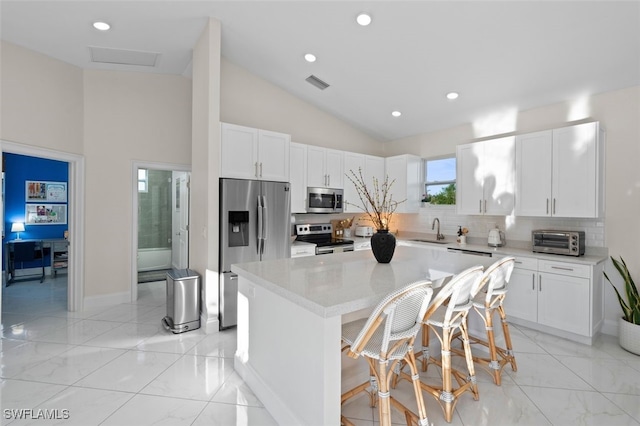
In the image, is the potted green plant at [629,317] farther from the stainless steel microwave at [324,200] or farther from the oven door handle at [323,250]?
the stainless steel microwave at [324,200]

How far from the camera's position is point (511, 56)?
317 cm

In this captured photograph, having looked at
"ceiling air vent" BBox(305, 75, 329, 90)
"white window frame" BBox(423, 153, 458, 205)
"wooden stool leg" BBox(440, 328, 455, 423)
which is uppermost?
"ceiling air vent" BBox(305, 75, 329, 90)

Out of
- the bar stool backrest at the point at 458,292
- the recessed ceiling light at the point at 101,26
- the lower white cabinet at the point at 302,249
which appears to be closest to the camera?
the bar stool backrest at the point at 458,292

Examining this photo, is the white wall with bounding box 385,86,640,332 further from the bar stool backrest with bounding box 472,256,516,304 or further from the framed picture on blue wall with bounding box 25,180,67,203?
the framed picture on blue wall with bounding box 25,180,67,203

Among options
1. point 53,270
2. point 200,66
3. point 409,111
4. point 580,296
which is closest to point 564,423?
point 580,296

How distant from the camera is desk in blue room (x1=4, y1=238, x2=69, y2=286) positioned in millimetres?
5293

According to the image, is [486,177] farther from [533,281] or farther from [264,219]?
[264,219]

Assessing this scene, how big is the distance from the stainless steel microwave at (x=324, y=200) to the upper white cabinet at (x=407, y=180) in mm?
1104

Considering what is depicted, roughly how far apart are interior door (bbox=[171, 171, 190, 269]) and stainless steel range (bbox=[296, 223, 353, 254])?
228 cm

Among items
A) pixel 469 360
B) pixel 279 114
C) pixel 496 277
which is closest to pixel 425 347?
pixel 469 360

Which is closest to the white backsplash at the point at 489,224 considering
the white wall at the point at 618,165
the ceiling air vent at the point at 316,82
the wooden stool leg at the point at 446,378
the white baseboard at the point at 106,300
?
the white wall at the point at 618,165

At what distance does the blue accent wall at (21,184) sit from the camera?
5.56 meters

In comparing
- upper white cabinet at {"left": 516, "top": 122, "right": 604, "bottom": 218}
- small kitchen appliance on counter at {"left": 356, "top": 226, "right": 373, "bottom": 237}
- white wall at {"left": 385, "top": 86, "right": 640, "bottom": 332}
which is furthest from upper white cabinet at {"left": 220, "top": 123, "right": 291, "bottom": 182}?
white wall at {"left": 385, "top": 86, "right": 640, "bottom": 332}

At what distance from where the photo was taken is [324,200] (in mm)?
4809
